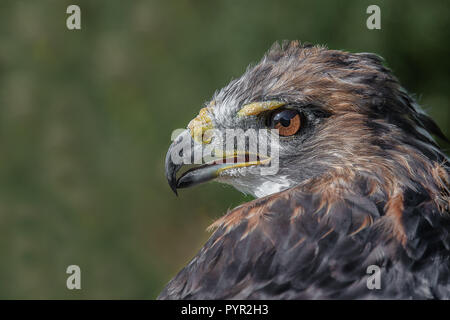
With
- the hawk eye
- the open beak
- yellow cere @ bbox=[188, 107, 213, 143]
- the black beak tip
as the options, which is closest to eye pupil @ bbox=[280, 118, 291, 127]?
the hawk eye

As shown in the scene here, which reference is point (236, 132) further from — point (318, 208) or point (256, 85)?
point (318, 208)

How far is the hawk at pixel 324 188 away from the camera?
2289 mm

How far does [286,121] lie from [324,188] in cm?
45

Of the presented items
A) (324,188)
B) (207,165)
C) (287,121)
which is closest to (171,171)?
(207,165)

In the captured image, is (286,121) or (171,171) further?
(171,171)

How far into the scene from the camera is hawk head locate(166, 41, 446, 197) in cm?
277

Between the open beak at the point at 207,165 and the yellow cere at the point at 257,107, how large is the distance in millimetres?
209

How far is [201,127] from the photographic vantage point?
3.13m

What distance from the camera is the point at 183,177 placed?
3098 mm

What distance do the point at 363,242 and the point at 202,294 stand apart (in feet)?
2.31

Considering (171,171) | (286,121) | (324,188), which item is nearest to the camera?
(324,188)

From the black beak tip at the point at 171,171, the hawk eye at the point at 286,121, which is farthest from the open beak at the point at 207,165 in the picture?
the hawk eye at the point at 286,121

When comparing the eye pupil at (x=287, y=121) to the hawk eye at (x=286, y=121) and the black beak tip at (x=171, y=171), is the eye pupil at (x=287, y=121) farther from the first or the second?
the black beak tip at (x=171, y=171)

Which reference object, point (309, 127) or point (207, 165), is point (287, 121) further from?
point (207, 165)
